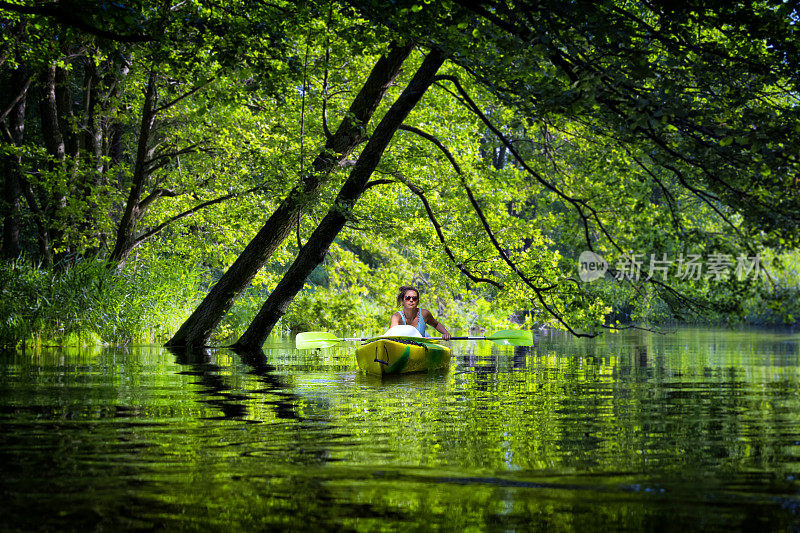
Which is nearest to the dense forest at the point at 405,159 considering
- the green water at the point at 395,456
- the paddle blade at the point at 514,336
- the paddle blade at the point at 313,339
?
the paddle blade at the point at 514,336

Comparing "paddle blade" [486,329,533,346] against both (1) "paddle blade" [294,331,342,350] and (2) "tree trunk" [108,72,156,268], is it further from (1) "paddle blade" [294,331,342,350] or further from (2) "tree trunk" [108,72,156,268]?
(2) "tree trunk" [108,72,156,268]

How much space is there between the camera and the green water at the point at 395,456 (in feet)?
8.46

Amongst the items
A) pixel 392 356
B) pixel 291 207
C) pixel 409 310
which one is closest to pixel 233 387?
pixel 392 356

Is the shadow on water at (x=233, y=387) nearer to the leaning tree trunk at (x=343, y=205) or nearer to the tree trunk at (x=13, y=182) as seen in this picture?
the leaning tree trunk at (x=343, y=205)

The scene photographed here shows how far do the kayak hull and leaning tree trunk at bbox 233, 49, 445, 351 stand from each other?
274 centimetres

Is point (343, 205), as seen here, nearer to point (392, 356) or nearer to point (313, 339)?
point (313, 339)

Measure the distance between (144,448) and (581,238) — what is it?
6414mm

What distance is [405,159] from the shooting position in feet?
44.3

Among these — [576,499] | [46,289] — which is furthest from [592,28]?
[46,289]

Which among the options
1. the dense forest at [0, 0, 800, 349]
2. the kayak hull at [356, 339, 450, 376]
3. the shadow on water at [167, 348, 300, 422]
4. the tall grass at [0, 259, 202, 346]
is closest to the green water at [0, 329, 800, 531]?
the shadow on water at [167, 348, 300, 422]

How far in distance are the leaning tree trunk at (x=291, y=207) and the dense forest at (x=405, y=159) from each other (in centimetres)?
4

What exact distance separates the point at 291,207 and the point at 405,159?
2.40m

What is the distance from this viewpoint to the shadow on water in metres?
5.31

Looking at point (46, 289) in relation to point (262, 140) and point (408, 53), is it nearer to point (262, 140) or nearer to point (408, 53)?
point (262, 140)
